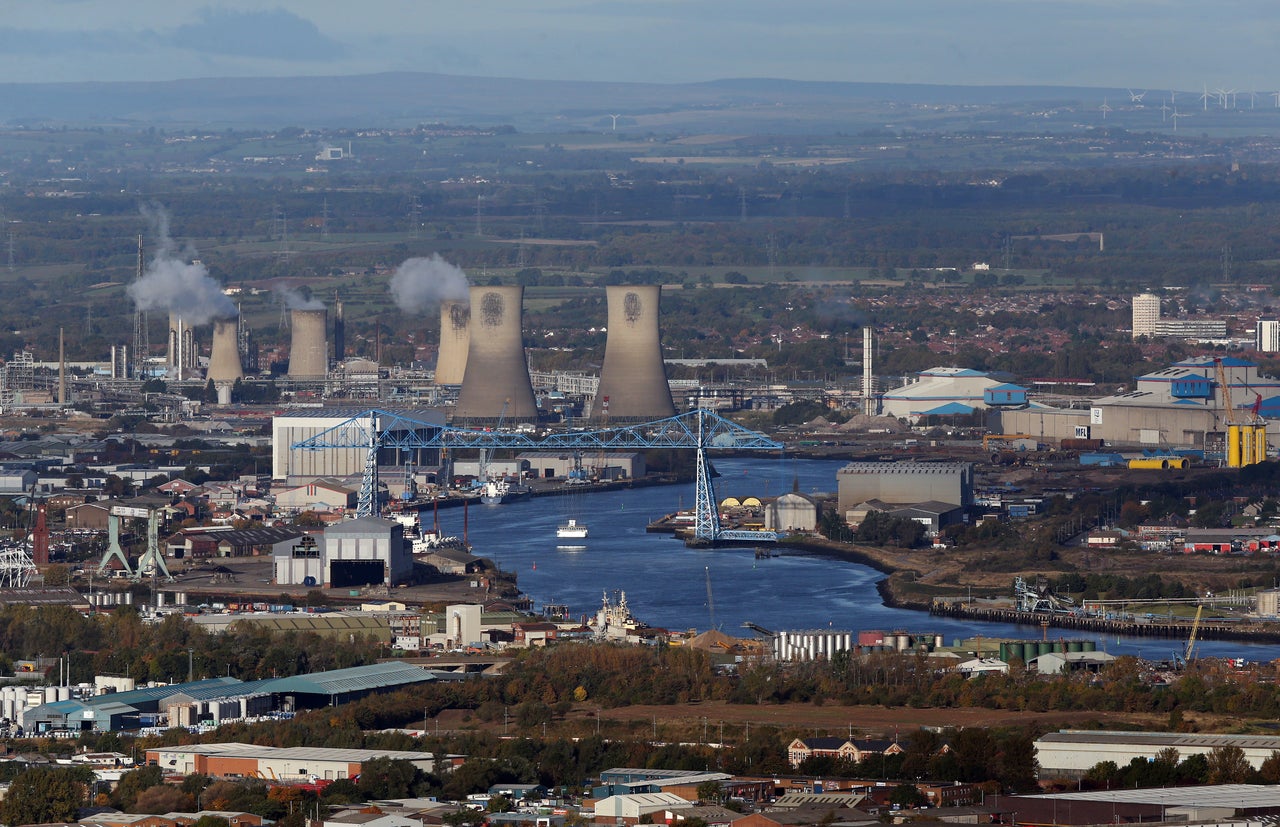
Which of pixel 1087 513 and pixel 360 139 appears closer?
pixel 1087 513

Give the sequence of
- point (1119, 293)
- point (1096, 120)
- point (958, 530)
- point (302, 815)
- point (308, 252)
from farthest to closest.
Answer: point (1096, 120) < point (308, 252) < point (1119, 293) < point (958, 530) < point (302, 815)

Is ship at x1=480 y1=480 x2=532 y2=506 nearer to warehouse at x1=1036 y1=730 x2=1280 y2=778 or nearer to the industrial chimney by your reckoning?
Answer: the industrial chimney

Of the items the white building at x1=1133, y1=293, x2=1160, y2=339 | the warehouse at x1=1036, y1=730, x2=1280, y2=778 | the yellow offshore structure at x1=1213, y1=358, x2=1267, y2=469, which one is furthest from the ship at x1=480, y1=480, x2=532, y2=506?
the white building at x1=1133, y1=293, x2=1160, y2=339

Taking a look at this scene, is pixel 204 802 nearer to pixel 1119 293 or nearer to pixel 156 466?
pixel 156 466

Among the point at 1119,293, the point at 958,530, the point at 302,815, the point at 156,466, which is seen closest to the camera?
the point at 302,815

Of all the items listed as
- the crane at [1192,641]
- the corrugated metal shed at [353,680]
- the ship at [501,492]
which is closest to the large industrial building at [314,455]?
the ship at [501,492]

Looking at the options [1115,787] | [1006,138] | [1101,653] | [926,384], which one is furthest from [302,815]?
[1006,138]

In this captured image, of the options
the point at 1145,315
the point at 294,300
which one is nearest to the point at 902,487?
the point at 1145,315
